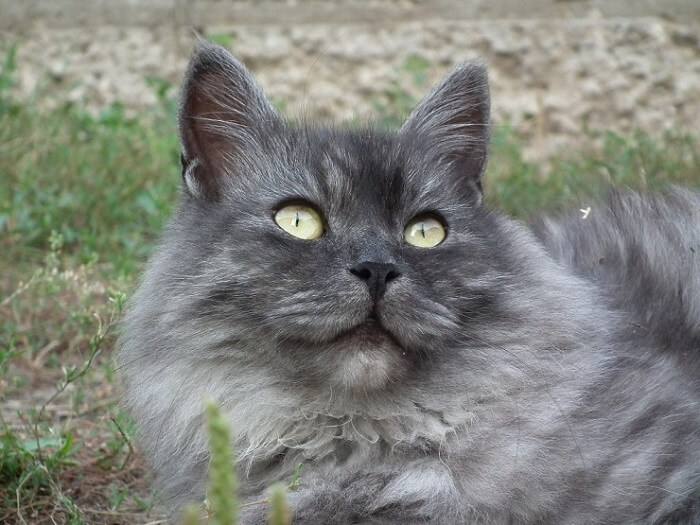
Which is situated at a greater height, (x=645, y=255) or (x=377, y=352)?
(x=645, y=255)

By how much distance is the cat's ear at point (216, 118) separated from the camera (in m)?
2.68

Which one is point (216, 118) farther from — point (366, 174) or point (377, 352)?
point (377, 352)

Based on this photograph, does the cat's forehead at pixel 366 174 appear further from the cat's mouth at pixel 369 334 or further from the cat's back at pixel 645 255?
the cat's back at pixel 645 255

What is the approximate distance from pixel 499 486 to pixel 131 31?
5921mm

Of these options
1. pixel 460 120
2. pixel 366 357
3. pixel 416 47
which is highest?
pixel 416 47

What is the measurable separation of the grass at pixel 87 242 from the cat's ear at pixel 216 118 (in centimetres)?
53

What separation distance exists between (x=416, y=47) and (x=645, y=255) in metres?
4.41

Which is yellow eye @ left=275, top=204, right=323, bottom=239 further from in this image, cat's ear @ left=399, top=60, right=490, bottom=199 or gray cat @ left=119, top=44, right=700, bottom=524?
cat's ear @ left=399, top=60, right=490, bottom=199

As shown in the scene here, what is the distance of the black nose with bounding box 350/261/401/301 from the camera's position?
223 centimetres

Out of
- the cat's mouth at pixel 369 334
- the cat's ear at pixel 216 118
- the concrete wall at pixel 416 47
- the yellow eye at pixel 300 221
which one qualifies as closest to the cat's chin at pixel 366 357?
the cat's mouth at pixel 369 334

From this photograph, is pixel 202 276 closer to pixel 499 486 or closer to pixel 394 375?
pixel 394 375

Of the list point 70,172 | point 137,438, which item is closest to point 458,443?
point 137,438

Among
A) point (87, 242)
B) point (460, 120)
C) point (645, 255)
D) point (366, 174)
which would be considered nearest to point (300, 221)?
point (366, 174)

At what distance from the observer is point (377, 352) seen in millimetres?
2281
